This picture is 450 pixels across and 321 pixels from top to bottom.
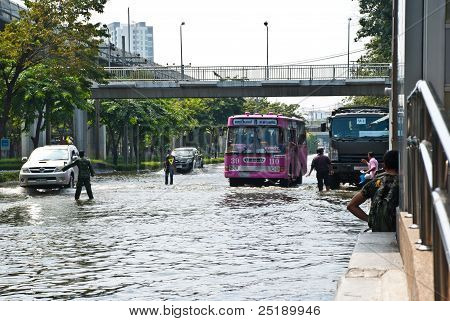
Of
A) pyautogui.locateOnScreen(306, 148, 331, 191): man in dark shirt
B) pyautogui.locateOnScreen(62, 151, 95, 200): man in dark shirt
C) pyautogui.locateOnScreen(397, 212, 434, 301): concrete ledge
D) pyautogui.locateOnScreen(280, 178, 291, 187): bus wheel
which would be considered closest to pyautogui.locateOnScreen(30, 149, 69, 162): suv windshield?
pyautogui.locateOnScreen(62, 151, 95, 200): man in dark shirt

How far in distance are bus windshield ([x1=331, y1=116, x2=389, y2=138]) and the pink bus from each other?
2.54 meters

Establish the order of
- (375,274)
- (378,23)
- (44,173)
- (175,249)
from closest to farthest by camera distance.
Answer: (375,274)
(175,249)
(44,173)
(378,23)

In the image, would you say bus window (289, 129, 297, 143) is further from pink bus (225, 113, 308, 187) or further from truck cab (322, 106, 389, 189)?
truck cab (322, 106, 389, 189)

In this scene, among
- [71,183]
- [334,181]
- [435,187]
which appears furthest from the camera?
[334,181]

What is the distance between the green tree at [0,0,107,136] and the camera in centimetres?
4197

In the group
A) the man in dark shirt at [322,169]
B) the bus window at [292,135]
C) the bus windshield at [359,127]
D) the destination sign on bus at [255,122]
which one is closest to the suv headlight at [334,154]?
the bus windshield at [359,127]

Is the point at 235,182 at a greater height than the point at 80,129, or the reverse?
the point at 80,129

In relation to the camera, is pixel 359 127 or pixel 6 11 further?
pixel 6 11

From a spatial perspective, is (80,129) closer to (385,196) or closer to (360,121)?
(360,121)

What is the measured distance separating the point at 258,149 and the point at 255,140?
42cm

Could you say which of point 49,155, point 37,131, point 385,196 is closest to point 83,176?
point 49,155

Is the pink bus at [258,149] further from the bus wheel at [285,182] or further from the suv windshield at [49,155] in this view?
the suv windshield at [49,155]

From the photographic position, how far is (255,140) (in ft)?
125
